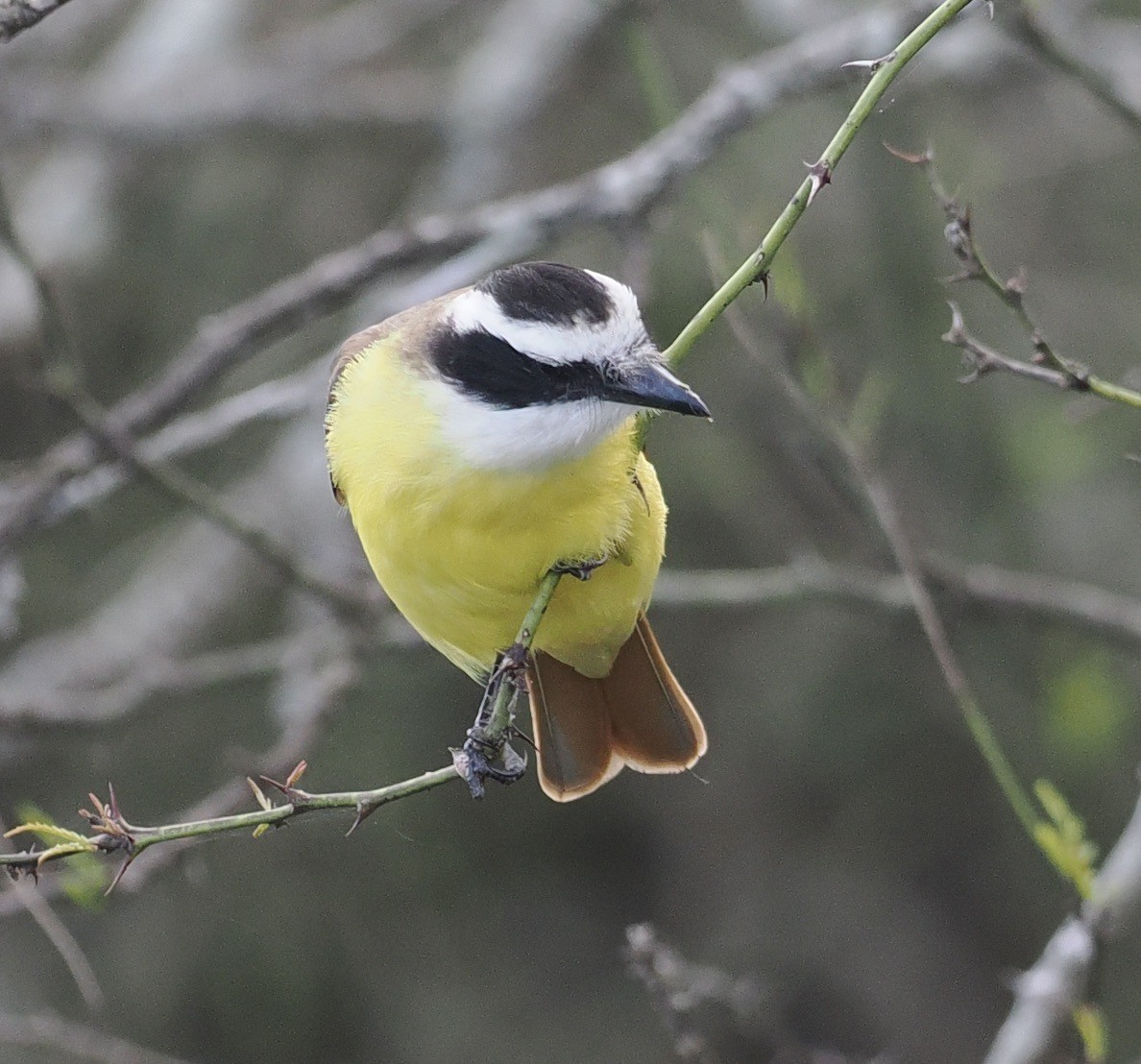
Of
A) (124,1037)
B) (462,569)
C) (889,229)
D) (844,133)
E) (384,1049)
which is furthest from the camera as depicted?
(384,1049)

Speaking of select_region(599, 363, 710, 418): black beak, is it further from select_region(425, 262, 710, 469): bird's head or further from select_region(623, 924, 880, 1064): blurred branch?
select_region(623, 924, 880, 1064): blurred branch

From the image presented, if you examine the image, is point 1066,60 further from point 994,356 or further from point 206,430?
point 206,430

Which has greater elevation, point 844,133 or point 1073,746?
point 844,133

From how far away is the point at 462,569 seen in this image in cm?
262

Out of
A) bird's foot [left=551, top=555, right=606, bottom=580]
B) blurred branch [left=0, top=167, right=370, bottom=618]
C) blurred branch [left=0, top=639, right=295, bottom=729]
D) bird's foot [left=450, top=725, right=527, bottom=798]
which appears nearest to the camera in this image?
bird's foot [left=450, top=725, right=527, bottom=798]

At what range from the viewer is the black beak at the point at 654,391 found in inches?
87.8

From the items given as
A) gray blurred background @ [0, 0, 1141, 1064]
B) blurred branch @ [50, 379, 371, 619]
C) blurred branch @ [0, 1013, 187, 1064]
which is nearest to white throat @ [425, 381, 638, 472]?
blurred branch @ [50, 379, 371, 619]

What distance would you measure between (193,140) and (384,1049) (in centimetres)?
334

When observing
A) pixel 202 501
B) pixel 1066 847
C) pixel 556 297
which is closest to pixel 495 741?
pixel 556 297

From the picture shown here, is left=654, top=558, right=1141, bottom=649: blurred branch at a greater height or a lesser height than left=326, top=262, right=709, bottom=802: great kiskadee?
lesser

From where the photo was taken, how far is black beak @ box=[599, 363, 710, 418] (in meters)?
2.23

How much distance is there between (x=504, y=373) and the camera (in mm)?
2562

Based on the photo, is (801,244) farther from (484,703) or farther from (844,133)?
(844,133)

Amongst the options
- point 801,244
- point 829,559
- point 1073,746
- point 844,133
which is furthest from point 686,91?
point 844,133
